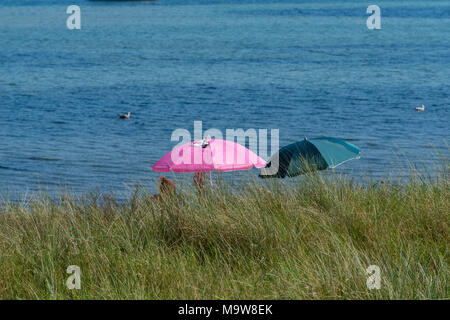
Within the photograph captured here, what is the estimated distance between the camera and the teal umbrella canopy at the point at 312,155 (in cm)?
1012

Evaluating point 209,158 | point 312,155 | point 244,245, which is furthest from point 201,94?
point 244,245

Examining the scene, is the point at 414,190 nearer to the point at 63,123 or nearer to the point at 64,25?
the point at 63,123

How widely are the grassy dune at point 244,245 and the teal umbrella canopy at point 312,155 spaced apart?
2.48 m

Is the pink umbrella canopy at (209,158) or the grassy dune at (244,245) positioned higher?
the pink umbrella canopy at (209,158)

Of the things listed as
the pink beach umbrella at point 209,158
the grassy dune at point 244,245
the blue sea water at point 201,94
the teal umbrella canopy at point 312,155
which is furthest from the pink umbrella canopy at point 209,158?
the grassy dune at point 244,245

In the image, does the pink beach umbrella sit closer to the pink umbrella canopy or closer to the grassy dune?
the pink umbrella canopy

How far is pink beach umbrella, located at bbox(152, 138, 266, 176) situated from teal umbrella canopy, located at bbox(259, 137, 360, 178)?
325 mm

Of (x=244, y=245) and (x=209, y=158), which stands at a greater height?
(x=209, y=158)

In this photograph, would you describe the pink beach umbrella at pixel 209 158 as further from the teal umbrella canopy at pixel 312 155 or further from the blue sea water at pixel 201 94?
the blue sea water at pixel 201 94

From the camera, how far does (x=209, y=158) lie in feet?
32.4

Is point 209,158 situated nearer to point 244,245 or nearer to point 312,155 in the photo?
point 312,155

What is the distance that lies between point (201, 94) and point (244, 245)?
25.5 metres

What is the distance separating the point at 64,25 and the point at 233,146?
229 ft

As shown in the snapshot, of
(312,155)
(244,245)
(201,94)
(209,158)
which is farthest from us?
(201,94)
